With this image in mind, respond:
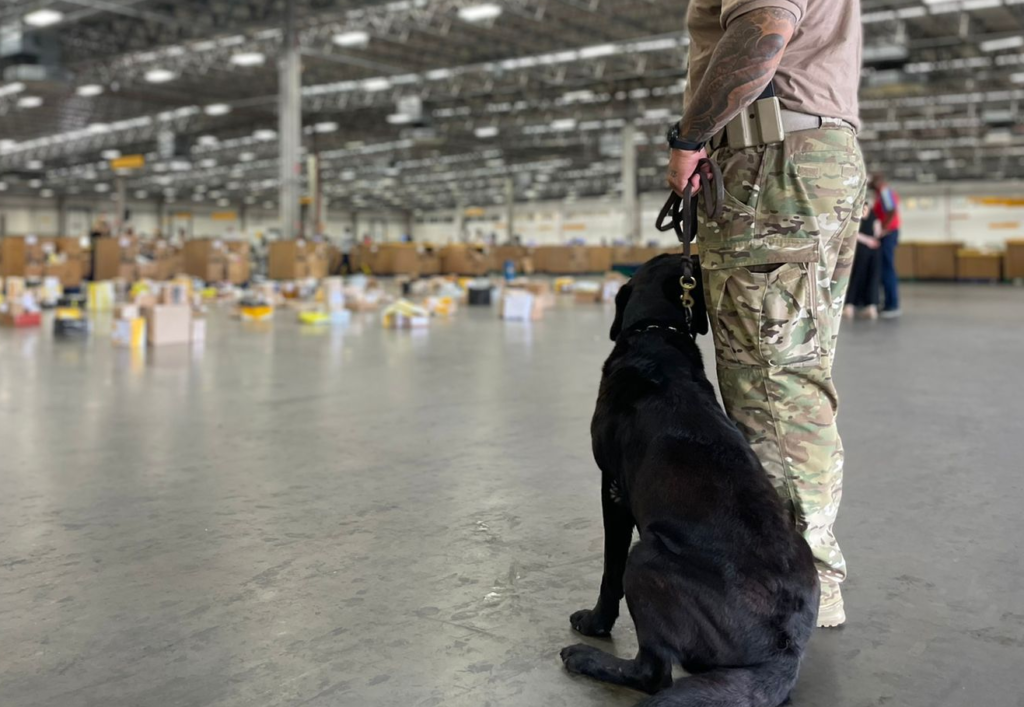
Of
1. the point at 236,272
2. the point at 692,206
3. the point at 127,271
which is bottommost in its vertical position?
the point at 692,206

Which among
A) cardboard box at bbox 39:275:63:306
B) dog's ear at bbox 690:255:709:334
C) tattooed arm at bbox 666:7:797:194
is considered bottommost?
dog's ear at bbox 690:255:709:334

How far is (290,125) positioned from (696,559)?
64.8ft

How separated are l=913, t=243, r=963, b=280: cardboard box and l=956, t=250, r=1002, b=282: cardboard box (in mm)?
195

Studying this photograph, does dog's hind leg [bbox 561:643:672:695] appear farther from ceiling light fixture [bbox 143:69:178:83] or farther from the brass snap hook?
ceiling light fixture [bbox 143:69:178:83]

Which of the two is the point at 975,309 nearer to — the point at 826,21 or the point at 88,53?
the point at 826,21

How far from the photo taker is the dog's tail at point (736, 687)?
1456 mm

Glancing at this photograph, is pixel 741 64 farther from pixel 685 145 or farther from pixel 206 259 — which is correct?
pixel 206 259

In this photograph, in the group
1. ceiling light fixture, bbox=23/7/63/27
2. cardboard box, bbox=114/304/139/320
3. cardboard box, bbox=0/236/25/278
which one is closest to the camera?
cardboard box, bbox=114/304/139/320

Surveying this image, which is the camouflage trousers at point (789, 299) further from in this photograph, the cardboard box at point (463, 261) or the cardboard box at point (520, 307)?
the cardboard box at point (463, 261)

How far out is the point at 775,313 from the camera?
192cm

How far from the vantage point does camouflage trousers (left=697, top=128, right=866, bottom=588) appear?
193 cm

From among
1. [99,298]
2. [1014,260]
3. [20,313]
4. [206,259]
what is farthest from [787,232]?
[1014,260]

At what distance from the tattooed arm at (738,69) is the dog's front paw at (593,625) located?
40.9 inches

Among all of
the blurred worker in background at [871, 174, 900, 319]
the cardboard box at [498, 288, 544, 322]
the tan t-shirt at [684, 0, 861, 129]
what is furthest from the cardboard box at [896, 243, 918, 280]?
the tan t-shirt at [684, 0, 861, 129]
